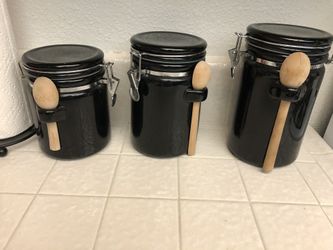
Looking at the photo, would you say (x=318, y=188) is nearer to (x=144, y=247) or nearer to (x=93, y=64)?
(x=144, y=247)

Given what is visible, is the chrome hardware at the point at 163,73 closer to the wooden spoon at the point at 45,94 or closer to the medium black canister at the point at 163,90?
the medium black canister at the point at 163,90

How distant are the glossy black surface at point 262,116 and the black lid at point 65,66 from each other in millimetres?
257

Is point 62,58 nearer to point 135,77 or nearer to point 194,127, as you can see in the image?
point 135,77

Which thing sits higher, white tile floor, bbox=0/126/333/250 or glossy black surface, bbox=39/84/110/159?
glossy black surface, bbox=39/84/110/159

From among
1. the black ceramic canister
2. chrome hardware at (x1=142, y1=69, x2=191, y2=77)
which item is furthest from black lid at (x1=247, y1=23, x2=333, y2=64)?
the black ceramic canister

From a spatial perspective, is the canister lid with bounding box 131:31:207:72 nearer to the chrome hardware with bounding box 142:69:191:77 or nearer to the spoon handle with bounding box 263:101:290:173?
the chrome hardware with bounding box 142:69:191:77

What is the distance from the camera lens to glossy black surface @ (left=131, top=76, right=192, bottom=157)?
0.47m

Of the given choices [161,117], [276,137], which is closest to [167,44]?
[161,117]

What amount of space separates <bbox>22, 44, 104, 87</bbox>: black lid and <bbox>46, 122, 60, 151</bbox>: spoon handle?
7cm

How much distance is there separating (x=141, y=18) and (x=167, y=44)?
160mm

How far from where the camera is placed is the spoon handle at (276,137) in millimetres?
443

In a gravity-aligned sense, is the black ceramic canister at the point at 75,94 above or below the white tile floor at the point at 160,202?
above

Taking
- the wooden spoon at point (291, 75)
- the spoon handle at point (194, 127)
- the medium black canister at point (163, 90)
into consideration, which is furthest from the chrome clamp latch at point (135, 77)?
the wooden spoon at point (291, 75)

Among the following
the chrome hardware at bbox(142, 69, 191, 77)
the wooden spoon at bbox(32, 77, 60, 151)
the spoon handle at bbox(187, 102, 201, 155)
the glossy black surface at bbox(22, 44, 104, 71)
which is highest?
the glossy black surface at bbox(22, 44, 104, 71)
